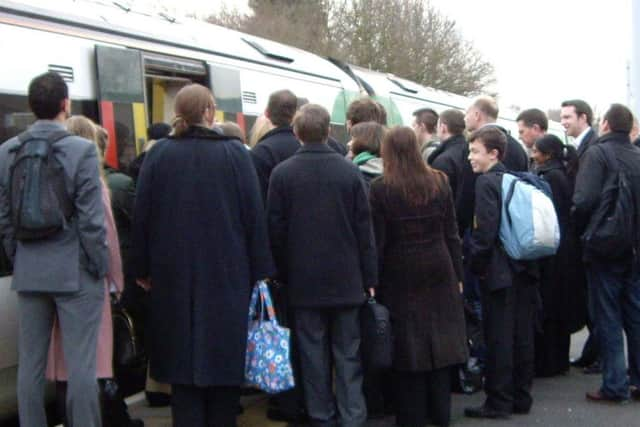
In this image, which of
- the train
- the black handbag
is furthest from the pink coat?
the train

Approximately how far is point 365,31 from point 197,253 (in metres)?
29.5

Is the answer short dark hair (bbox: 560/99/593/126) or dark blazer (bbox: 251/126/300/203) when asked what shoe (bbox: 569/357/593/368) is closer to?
short dark hair (bbox: 560/99/593/126)

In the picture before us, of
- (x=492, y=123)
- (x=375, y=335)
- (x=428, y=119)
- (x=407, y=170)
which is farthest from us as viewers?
(x=428, y=119)

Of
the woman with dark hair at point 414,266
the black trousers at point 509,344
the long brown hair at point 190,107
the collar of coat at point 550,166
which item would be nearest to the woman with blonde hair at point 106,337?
the long brown hair at point 190,107

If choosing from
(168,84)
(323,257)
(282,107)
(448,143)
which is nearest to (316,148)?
(323,257)

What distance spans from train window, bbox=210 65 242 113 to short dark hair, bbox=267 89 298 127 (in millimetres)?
2469

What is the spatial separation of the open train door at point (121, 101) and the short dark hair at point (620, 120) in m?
3.48

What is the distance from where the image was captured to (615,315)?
6082mm

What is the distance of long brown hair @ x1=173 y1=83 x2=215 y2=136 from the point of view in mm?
4719

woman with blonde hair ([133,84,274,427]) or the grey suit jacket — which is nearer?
the grey suit jacket

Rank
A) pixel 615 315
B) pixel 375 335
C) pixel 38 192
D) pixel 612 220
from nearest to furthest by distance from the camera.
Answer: pixel 38 192
pixel 375 335
pixel 612 220
pixel 615 315

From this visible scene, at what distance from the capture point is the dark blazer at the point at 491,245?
5594mm

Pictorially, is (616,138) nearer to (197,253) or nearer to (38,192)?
(197,253)

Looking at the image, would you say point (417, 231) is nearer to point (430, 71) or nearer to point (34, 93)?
point (34, 93)
